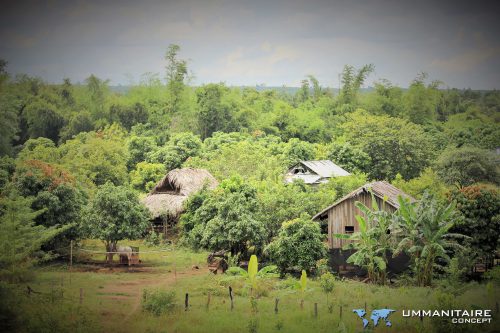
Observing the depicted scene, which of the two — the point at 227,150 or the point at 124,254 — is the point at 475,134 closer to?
the point at 227,150

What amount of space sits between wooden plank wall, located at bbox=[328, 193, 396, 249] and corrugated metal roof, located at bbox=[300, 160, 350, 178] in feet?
41.3

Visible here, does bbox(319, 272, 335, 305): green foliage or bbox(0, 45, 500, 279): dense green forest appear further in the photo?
bbox(0, 45, 500, 279): dense green forest

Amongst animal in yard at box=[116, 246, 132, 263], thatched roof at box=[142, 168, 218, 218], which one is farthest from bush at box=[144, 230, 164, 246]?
animal in yard at box=[116, 246, 132, 263]

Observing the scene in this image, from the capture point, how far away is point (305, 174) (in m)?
36.0

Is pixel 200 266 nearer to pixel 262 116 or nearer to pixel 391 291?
pixel 391 291

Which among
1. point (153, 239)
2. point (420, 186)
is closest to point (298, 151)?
point (420, 186)

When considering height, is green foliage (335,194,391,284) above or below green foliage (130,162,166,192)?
below

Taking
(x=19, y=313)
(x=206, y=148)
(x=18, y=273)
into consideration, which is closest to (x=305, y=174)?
(x=206, y=148)

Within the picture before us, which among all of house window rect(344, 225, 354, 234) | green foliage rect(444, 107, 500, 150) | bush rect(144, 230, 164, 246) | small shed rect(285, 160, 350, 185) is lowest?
bush rect(144, 230, 164, 246)

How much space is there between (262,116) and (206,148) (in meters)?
13.5

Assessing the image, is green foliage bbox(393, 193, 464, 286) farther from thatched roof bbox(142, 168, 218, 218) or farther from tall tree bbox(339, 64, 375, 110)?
tall tree bbox(339, 64, 375, 110)

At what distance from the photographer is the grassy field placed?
14.2 m

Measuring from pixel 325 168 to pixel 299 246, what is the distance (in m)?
16.8

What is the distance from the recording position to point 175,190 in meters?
28.6
